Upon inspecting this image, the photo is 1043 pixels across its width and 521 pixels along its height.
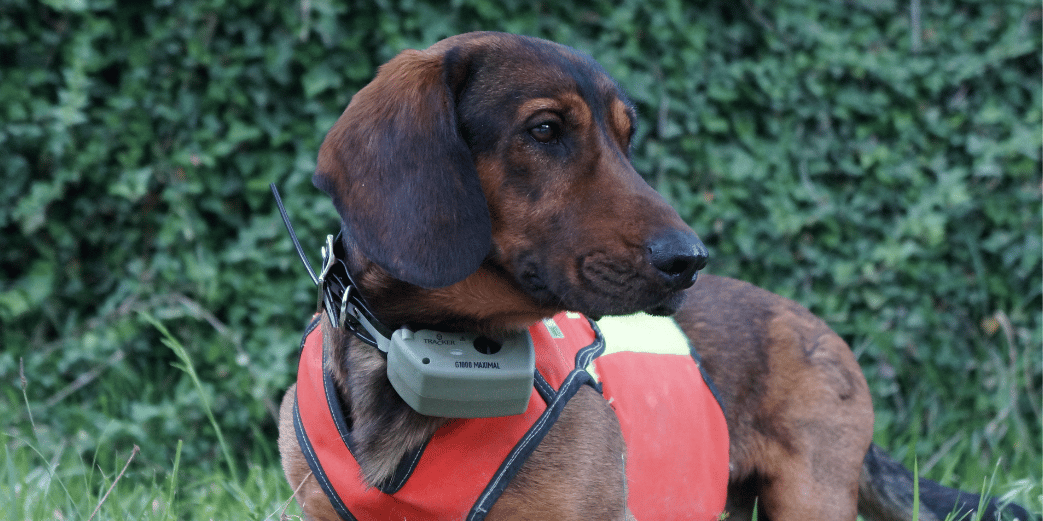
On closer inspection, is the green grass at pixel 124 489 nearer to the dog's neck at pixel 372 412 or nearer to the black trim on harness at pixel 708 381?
the dog's neck at pixel 372 412

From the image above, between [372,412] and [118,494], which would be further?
→ [118,494]

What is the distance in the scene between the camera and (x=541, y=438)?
1.96 m

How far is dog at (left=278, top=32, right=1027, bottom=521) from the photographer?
6.06ft

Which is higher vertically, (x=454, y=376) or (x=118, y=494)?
(x=454, y=376)

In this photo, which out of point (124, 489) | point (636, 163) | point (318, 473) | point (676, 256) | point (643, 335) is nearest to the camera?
point (676, 256)

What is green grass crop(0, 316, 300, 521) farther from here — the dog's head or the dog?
the dog's head

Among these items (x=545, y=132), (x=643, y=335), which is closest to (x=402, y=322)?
(x=545, y=132)

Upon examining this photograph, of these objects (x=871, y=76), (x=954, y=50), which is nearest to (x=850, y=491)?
(x=871, y=76)

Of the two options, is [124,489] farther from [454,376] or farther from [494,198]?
[494,198]

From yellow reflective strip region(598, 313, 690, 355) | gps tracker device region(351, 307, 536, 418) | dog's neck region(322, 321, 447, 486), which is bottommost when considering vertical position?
yellow reflective strip region(598, 313, 690, 355)

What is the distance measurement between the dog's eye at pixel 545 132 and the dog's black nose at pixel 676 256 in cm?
38

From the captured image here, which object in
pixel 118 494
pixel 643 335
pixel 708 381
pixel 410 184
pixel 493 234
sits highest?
pixel 410 184

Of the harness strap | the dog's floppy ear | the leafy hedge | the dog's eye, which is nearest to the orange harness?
the harness strap

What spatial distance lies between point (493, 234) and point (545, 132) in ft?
0.91
